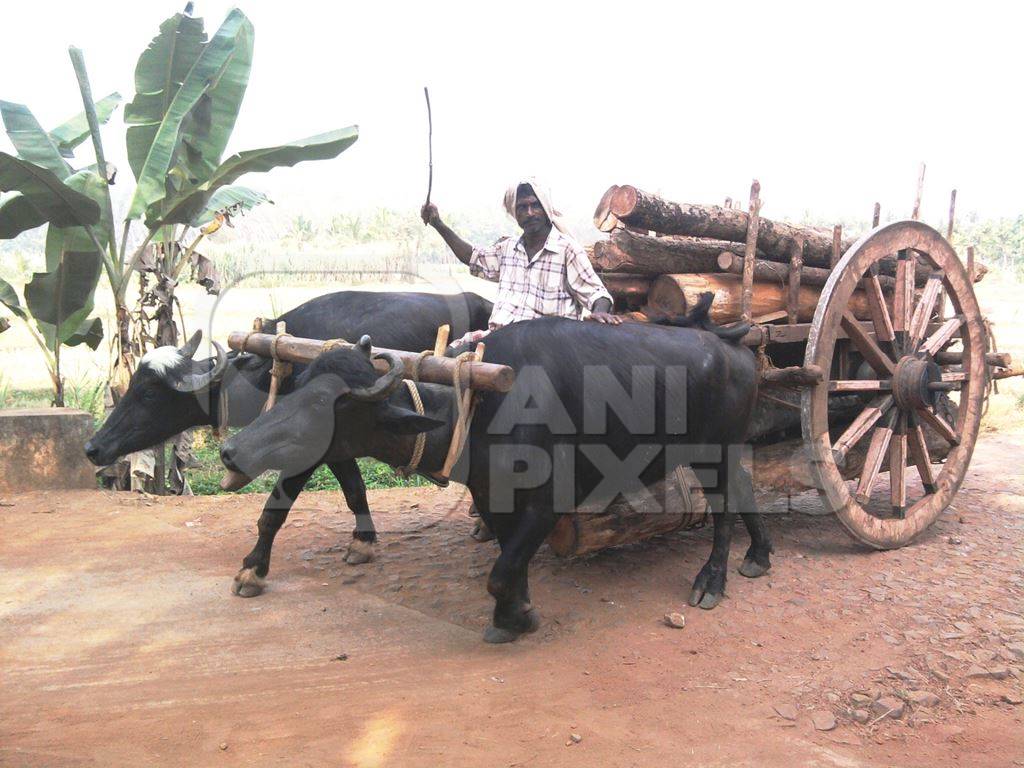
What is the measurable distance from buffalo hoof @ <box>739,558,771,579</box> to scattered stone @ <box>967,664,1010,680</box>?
128 cm

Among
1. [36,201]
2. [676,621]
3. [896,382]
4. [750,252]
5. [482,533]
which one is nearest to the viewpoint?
[676,621]

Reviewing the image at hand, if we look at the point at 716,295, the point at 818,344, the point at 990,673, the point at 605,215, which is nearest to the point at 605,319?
the point at 605,215

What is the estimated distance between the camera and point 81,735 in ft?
10.4

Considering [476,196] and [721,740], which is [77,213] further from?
[476,196]

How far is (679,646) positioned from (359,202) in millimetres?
33999

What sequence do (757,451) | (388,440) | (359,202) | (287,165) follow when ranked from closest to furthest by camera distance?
1. (388,440)
2. (757,451)
3. (287,165)
4. (359,202)

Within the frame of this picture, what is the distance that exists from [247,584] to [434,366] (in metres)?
1.93

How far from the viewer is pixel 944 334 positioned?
546 centimetres

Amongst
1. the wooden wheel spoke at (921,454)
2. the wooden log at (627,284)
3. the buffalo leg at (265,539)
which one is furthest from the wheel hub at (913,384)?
the buffalo leg at (265,539)

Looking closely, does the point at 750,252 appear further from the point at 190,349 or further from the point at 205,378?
the point at 190,349

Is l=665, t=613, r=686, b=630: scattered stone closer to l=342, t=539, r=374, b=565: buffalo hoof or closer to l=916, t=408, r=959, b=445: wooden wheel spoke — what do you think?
l=342, t=539, r=374, b=565: buffalo hoof

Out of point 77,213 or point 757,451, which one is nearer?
point 757,451

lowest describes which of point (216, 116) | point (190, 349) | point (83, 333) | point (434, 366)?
point (83, 333)

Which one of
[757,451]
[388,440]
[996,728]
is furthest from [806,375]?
[388,440]
